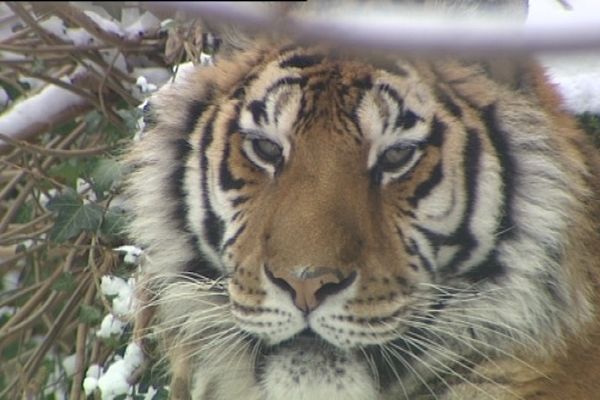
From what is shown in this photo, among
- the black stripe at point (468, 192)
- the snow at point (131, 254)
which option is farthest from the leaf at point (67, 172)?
the black stripe at point (468, 192)

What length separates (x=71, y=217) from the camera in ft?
10.7

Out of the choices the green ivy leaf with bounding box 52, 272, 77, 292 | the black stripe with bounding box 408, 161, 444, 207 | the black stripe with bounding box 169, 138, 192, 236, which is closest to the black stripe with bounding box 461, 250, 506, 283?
the black stripe with bounding box 408, 161, 444, 207

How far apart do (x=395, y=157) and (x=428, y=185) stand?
0.10 m

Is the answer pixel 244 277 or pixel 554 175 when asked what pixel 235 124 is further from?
pixel 554 175

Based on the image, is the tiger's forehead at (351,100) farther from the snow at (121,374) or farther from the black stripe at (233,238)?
the snow at (121,374)

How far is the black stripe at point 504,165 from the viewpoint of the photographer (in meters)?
2.41

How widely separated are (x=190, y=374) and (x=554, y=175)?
99 centimetres

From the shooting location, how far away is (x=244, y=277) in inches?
89.4

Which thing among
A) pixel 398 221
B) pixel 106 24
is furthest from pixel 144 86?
pixel 398 221

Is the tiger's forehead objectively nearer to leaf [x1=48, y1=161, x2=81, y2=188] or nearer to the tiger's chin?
the tiger's chin

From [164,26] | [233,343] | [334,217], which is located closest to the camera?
[334,217]

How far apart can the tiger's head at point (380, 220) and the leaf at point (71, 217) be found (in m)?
0.72

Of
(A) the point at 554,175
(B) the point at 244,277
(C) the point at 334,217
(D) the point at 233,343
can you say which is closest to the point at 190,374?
(D) the point at 233,343

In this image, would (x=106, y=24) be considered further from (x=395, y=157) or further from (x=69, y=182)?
(x=395, y=157)
